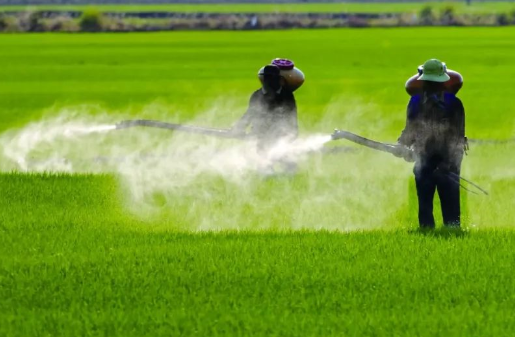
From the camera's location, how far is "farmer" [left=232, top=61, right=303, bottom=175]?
14641 mm

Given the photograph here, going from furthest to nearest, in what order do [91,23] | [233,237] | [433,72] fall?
[91,23] < [233,237] < [433,72]

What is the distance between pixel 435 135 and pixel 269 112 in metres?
3.59

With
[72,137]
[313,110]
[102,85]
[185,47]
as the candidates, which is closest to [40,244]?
[72,137]

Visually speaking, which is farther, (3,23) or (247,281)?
(3,23)

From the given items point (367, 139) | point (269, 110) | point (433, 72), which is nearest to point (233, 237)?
point (367, 139)

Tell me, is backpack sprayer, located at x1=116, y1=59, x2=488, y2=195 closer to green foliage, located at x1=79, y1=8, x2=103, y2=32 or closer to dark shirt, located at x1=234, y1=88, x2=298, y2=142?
dark shirt, located at x1=234, y1=88, x2=298, y2=142

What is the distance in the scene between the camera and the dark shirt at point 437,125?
1150cm

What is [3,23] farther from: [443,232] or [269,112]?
[443,232]

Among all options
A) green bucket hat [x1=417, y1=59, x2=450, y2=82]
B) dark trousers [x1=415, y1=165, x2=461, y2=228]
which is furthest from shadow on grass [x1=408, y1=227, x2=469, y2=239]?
green bucket hat [x1=417, y1=59, x2=450, y2=82]

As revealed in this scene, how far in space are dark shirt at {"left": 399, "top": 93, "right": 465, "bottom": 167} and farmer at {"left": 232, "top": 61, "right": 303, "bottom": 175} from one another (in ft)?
10.7

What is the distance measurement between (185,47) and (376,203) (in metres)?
44.2

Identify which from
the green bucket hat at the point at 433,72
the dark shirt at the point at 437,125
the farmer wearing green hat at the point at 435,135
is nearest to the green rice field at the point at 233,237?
Result: the farmer wearing green hat at the point at 435,135

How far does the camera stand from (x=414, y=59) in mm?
47094

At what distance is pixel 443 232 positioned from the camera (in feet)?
39.2
